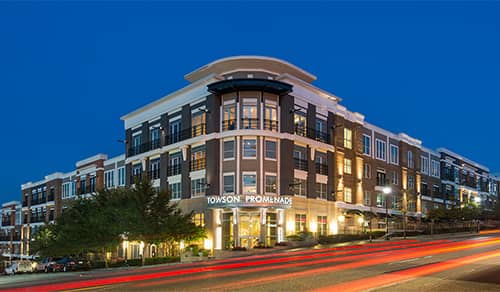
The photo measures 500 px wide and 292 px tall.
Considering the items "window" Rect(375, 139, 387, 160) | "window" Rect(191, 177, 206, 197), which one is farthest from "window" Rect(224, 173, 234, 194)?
"window" Rect(375, 139, 387, 160)

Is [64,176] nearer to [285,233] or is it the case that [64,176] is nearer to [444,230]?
[285,233]

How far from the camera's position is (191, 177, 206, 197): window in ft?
171

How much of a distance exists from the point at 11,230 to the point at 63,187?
2896 cm

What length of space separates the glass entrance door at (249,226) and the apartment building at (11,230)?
233 feet

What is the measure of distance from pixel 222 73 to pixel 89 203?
17735mm

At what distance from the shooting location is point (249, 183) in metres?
48.9

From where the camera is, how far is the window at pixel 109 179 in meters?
74.4

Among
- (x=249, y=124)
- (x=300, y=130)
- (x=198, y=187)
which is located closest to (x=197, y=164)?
(x=198, y=187)

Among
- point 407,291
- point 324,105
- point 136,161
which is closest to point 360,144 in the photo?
point 324,105

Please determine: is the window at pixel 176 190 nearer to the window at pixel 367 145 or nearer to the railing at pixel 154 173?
the railing at pixel 154 173

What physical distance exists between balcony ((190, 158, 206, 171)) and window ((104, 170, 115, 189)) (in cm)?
2365

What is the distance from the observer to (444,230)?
67000mm

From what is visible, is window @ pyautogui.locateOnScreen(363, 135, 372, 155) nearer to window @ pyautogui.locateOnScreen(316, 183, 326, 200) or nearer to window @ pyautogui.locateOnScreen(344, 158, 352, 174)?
window @ pyautogui.locateOnScreen(344, 158, 352, 174)

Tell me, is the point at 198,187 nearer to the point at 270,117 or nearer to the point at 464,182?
the point at 270,117
